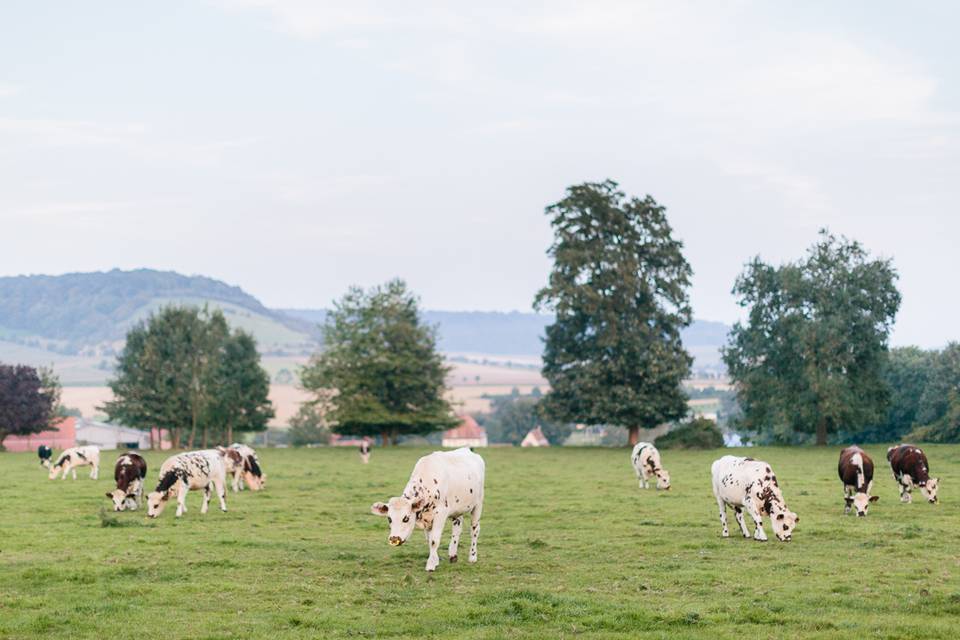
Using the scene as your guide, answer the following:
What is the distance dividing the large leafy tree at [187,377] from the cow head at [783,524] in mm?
73241

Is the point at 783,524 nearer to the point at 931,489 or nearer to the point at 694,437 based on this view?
the point at 931,489

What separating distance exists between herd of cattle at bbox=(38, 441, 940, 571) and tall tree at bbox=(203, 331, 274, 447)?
55.7 m

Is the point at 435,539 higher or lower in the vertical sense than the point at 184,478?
lower

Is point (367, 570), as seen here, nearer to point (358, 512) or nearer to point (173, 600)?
point (173, 600)

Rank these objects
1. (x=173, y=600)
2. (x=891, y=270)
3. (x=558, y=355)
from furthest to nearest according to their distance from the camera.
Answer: (x=558, y=355)
(x=891, y=270)
(x=173, y=600)

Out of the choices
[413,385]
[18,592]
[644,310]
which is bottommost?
[18,592]

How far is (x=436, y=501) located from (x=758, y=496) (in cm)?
758

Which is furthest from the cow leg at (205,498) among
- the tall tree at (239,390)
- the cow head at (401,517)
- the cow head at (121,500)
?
the tall tree at (239,390)

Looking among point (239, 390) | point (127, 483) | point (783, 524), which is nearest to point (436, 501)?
point (783, 524)

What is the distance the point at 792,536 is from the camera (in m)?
24.5

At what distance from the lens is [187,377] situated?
9206 centimetres

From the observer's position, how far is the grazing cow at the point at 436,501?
19.5 metres

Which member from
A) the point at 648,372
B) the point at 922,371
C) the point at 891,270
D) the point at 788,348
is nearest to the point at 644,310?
the point at 648,372

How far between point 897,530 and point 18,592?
714 inches
